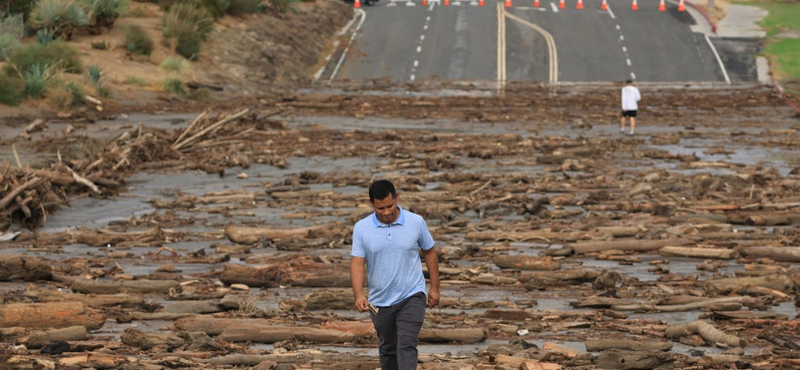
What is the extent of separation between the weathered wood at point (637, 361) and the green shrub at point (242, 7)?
49.4m

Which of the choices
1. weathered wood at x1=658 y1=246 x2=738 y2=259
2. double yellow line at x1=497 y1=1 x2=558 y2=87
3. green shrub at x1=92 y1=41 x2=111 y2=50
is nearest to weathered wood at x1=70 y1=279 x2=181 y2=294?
weathered wood at x1=658 y1=246 x2=738 y2=259

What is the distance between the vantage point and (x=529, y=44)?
61.2 metres

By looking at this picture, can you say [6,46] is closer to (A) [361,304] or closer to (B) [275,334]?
(B) [275,334]

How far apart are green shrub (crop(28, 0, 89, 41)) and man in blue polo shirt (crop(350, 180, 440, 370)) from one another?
41505mm

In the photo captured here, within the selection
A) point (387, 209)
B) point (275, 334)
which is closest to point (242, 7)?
point (275, 334)

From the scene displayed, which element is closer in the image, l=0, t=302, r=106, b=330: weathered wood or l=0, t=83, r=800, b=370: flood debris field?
l=0, t=83, r=800, b=370: flood debris field

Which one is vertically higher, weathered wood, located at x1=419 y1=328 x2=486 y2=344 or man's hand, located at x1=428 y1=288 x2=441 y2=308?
Result: man's hand, located at x1=428 y1=288 x2=441 y2=308

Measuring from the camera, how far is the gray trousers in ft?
29.8

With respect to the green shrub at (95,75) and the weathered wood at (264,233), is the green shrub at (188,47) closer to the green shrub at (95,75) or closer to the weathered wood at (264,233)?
the green shrub at (95,75)

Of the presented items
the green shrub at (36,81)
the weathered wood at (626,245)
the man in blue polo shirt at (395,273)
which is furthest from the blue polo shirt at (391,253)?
the green shrub at (36,81)

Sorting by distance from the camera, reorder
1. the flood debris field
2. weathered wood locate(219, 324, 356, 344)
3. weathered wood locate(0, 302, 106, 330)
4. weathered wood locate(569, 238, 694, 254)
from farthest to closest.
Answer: weathered wood locate(569, 238, 694, 254) < weathered wood locate(0, 302, 106, 330) < weathered wood locate(219, 324, 356, 344) < the flood debris field

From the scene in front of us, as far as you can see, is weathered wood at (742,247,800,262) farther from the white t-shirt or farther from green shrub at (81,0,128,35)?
green shrub at (81,0,128,35)

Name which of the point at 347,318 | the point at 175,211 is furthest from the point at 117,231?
the point at 347,318

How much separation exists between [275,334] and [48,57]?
33.6 meters
